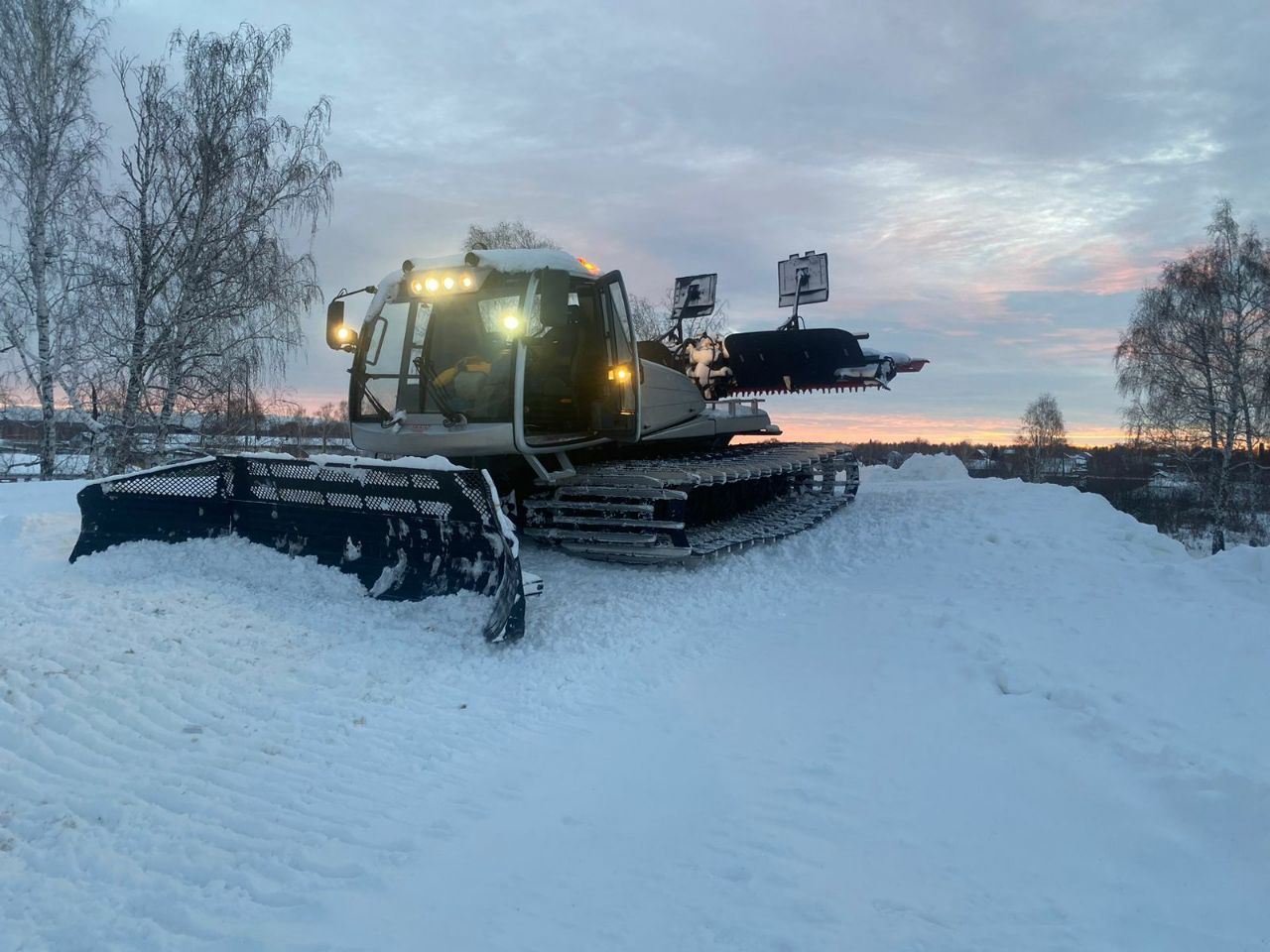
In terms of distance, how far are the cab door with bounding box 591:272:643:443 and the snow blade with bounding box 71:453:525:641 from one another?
2195mm

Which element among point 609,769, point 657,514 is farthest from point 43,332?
point 609,769

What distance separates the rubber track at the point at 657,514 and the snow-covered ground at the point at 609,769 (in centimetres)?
63

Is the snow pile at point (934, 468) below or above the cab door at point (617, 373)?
below

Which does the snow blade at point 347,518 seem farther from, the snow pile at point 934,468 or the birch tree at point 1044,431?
the birch tree at point 1044,431

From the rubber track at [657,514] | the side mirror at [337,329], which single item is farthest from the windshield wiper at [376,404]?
the rubber track at [657,514]

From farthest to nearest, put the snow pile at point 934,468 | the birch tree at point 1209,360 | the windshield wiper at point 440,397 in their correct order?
the birch tree at point 1209,360 < the snow pile at point 934,468 < the windshield wiper at point 440,397

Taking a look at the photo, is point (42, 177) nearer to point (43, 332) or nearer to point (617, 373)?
point (43, 332)

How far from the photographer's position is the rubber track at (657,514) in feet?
20.8

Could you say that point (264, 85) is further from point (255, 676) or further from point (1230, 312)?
point (1230, 312)

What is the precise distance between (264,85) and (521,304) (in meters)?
13.1

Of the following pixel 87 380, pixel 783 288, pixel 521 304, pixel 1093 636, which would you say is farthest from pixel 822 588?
pixel 87 380

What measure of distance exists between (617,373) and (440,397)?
1.65 m

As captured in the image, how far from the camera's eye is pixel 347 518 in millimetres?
5508

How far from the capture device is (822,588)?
6.62 m
